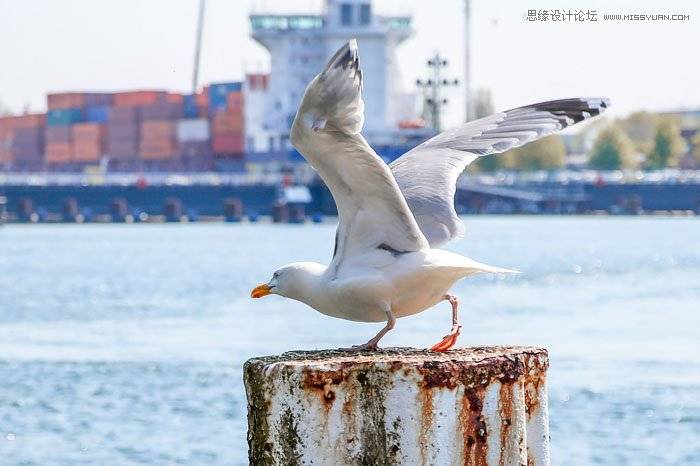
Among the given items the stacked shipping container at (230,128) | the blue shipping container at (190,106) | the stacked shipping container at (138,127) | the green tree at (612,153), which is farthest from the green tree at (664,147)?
the blue shipping container at (190,106)

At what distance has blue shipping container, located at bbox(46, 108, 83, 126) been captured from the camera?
383ft

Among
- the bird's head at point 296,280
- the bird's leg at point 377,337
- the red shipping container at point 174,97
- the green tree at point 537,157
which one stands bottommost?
the green tree at point 537,157

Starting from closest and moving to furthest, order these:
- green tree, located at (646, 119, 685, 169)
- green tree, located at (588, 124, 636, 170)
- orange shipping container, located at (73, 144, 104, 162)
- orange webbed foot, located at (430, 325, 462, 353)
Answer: orange webbed foot, located at (430, 325, 462, 353) < orange shipping container, located at (73, 144, 104, 162) < green tree, located at (588, 124, 636, 170) < green tree, located at (646, 119, 685, 169)

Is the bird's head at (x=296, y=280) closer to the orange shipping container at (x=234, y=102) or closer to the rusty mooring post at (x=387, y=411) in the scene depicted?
the rusty mooring post at (x=387, y=411)

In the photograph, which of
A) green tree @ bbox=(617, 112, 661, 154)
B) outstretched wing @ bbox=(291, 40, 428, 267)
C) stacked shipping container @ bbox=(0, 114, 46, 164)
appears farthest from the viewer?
green tree @ bbox=(617, 112, 661, 154)

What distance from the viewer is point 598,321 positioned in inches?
1080

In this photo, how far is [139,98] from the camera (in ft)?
379

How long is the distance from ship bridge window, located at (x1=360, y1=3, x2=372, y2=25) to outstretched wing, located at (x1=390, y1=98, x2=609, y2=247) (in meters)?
89.0

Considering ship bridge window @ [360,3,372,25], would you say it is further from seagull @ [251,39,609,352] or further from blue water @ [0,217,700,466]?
seagull @ [251,39,609,352]

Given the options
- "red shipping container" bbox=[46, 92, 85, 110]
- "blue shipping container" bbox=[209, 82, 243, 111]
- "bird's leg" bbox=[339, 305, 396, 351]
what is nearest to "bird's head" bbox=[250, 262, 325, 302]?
"bird's leg" bbox=[339, 305, 396, 351]

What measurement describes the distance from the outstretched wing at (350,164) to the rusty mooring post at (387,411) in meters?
0.80

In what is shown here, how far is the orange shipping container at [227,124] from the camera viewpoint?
108 m

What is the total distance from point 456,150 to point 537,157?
113430 millimetres

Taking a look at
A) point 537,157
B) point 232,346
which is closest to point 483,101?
point 537,157
